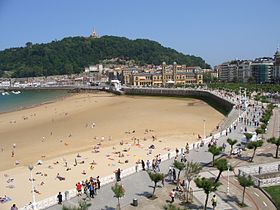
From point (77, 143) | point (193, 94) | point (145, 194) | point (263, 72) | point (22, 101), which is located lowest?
point (22, 101)

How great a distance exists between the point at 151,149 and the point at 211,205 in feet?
42.1

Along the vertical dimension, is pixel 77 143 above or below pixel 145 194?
below

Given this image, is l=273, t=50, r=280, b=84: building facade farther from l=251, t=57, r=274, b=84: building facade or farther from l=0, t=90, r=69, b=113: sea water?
l=0, t=90, r=69, b=113: sea water

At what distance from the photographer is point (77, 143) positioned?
31.3 meters

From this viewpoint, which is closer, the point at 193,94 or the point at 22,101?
the point at 193,94

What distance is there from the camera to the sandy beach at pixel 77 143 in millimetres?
20891

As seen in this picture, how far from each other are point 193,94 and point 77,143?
162 feet

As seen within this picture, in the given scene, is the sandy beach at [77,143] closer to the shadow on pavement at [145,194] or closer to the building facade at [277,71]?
the shadow on pavement at [145,194]

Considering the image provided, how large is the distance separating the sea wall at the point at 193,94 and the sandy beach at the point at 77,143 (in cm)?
305

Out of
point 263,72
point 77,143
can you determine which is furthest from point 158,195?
point 263,72

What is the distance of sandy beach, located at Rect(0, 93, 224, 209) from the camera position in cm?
2089

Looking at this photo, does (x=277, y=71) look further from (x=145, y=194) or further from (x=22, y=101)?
(x=145, y=194)

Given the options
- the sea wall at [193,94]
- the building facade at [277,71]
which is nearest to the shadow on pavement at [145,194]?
the sea wall at [193,94]

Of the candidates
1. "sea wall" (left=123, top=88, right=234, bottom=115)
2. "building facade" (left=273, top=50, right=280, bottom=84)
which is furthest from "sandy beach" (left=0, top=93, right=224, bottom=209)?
"building facade" (left=273, top=50, right=280, bottom=84)
